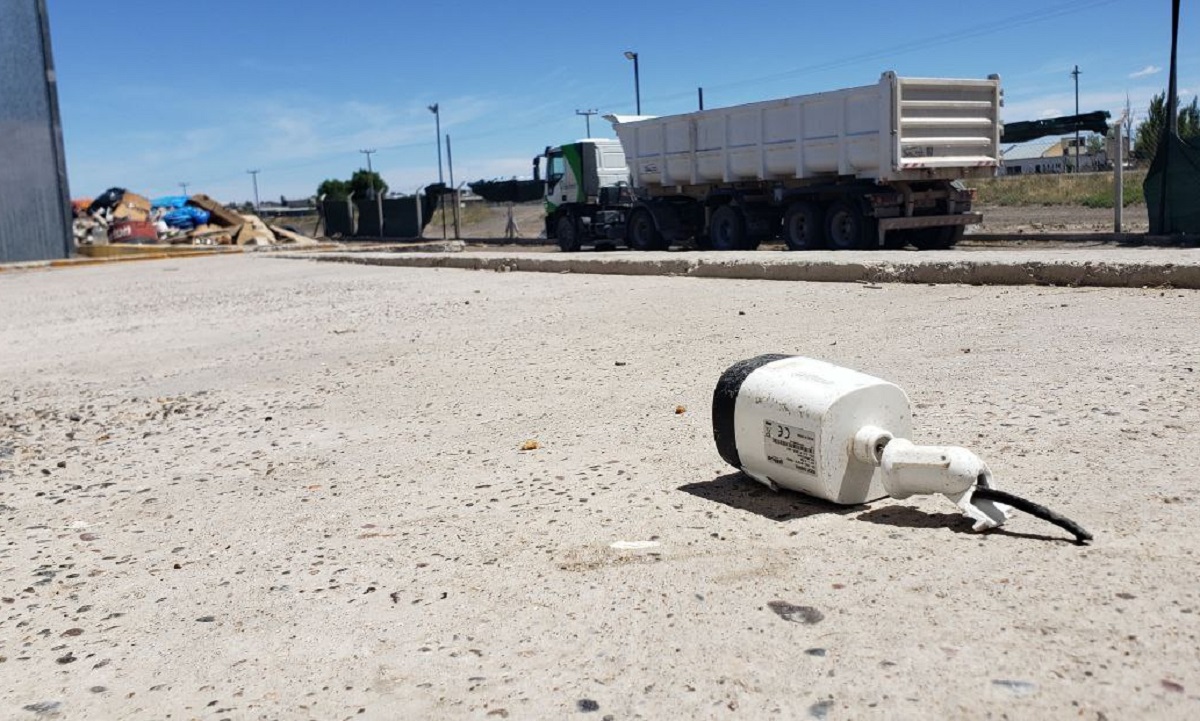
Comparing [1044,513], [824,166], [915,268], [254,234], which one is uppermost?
[824,166]

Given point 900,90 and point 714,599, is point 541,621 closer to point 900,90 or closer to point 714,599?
point 714,599

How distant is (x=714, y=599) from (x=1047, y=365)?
3532 mm

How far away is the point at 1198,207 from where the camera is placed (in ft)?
52.7

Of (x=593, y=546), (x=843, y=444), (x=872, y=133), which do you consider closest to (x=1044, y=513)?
(x=843, y=444)

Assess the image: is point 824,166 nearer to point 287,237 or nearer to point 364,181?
point 287,237

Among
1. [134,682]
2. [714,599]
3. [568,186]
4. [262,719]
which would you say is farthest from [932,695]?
[568,186]

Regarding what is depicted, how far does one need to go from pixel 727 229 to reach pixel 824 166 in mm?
2913

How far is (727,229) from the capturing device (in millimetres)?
20375

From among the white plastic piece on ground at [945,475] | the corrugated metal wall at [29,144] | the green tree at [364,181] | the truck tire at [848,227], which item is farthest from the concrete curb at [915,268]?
the green tree at [364,181]

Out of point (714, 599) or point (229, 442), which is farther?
point (229, 442)

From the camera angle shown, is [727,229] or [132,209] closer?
[727,229]

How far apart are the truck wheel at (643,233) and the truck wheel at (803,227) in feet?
12.2

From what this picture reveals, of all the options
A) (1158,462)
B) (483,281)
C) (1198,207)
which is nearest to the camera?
(1158,462)

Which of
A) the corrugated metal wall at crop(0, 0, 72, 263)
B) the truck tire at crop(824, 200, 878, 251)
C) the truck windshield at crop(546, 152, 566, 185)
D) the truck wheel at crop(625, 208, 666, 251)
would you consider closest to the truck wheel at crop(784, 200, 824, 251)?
the truck tire at crop(824, 200, 878, 251)
